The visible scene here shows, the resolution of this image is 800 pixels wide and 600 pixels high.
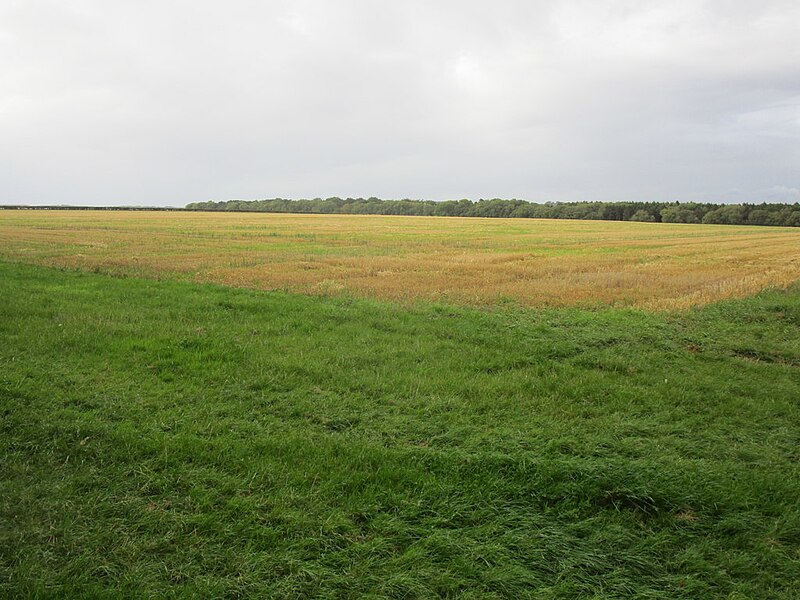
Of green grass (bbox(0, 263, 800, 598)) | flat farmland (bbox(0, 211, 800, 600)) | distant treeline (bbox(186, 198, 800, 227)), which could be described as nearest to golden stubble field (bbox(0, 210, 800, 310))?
flat farmland (bbox(0, 211, 800, 600))

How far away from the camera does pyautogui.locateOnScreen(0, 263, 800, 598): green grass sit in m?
4.26

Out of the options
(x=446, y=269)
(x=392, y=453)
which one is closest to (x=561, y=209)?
(x=446, y=269)

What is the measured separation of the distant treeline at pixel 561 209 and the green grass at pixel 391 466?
366ft

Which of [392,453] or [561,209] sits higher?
[561,209]

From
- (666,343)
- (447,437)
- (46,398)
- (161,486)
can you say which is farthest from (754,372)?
(46,398)

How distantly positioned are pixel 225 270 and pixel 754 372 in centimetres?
1870

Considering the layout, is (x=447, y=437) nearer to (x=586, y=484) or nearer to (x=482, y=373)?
(x=586, y=484)

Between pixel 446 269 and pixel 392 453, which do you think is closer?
pixel 392 453

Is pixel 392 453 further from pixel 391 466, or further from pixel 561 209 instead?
pixel 561 209

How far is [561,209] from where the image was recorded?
418 feet

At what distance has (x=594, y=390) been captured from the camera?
827 cm

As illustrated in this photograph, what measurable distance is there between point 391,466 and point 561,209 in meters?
129

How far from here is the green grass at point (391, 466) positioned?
14.0 ft

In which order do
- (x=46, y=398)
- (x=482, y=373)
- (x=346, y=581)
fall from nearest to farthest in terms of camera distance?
(x=346, y=581) < (x=46, y=398) < (x=482, y=373)
